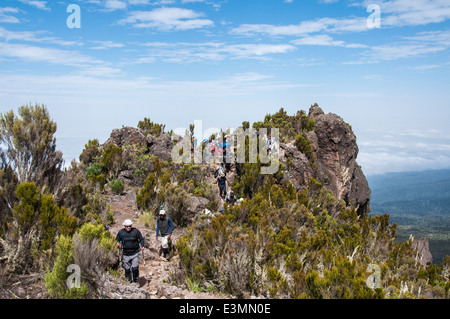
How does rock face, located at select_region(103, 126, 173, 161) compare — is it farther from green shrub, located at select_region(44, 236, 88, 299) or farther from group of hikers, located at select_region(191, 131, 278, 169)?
green shrub, located at select_region(44, 236, 88, 299)

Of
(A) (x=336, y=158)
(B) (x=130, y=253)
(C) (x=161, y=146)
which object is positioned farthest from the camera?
(A) (x=336, y=158)

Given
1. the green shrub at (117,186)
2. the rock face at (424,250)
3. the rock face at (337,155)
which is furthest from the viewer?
the rock face at (337,155)

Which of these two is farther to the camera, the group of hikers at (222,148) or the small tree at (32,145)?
the group of hikers at (222,148)

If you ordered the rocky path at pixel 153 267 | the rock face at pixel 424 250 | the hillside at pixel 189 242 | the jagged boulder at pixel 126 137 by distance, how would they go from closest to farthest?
the hillside at pixel 189 242 → the rocky path at pixel 153 267 → the rock face at pixel 424 250 → the jagged boulder at pixel 126 137

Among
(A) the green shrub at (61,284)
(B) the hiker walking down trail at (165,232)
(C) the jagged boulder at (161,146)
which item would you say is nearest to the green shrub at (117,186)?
(C) the jagged boulder at (161,146)

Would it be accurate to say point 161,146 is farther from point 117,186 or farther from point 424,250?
point 424,250

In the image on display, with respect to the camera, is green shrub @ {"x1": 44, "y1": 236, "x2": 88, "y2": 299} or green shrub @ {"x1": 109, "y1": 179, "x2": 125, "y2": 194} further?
green shrub @ {"x1": 109, "y1": 179, "x2": 125, "y2": 194}

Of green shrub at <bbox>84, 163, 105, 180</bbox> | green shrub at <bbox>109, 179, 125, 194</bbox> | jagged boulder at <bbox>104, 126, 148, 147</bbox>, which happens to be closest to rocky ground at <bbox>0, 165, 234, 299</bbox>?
green shrub at <bbox>109, 179, 125, 194</bbox>

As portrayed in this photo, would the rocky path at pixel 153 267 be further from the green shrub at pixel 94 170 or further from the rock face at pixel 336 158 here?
the rock face at pixel 336 158

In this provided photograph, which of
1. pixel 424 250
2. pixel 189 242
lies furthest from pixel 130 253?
pixel 424 250

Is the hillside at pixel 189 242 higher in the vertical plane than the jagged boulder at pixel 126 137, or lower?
lower

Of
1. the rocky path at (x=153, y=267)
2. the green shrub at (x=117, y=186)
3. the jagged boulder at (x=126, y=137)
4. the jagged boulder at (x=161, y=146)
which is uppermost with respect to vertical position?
the jagged boulder at (x=126, y=137)

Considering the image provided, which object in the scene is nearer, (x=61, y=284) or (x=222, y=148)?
(x=61, y=284)
